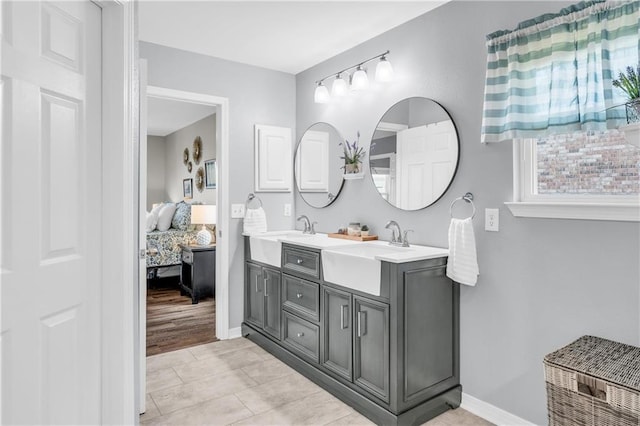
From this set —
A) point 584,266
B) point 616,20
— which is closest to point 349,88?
point 616,20

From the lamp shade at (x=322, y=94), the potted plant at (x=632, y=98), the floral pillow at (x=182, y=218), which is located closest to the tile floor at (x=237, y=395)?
the potted plant at (x=632, y=98)

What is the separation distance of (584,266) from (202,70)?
3.07m

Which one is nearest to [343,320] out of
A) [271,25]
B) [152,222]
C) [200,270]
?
[271,25]

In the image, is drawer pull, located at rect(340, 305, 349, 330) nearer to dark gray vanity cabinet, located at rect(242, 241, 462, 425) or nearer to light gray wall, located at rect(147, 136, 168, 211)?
dark gray vanity cabinet, located at rect(242, 241, 462, 425)

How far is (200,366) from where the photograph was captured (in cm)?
290

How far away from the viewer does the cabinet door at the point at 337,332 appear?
93.4 inches

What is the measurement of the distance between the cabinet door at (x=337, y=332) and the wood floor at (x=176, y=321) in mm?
1386

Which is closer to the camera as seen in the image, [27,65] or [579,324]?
[27,65]

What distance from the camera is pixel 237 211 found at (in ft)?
11.6

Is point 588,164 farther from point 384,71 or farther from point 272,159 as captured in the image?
point 272,159

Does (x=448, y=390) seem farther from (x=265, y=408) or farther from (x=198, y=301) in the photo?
(x=198, y=301)

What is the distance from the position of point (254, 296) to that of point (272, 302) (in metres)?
0.33

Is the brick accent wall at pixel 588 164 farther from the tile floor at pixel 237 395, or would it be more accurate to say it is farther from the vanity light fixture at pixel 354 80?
the tile floor at pixel 237 395

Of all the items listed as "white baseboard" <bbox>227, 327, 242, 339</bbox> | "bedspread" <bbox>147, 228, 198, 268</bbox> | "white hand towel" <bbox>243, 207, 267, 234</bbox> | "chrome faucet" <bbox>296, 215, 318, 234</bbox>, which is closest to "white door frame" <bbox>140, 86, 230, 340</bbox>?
"white baseboard" <bbox>227, 327, 242, 339</bbox>
